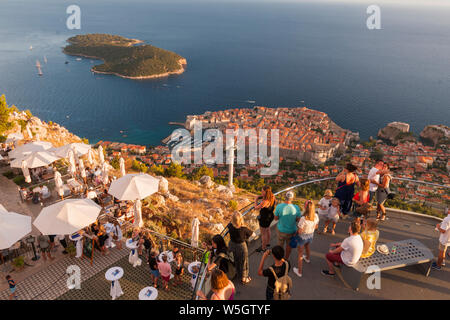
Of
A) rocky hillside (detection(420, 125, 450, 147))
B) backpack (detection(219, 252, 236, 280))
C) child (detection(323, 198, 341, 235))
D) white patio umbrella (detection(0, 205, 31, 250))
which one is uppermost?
child (detection(323, 198, 341, 235))

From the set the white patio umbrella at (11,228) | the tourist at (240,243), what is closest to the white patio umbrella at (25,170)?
the white patio umbrella at (11,228)

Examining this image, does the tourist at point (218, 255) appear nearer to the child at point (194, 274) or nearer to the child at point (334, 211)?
the child at point (194, 274)

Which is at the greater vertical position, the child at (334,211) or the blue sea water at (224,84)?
the blue sea water at (224,84)

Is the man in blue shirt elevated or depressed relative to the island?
depressed

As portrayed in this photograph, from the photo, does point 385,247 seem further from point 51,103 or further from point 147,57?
point 147,57

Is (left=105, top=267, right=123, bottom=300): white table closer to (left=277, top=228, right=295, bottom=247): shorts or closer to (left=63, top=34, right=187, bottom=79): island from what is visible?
(left=277, top=228, right=295, bottom=247): shorts

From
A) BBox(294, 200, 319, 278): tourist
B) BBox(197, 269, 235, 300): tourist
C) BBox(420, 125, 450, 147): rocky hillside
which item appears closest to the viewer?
BBox(197, 269, 235, 300): tourist

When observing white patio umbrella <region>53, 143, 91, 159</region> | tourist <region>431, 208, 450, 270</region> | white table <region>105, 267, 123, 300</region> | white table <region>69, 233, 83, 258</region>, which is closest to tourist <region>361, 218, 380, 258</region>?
tourist <region>431, 208, 450, 270</region>
